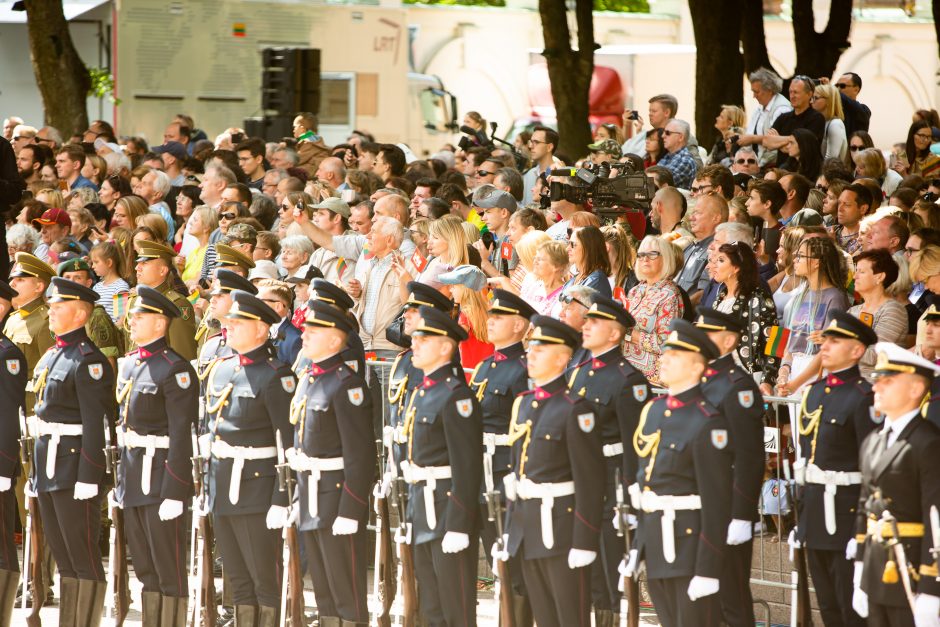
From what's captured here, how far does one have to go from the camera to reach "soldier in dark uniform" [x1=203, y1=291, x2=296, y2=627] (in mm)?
8812

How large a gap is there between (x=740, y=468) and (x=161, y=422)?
3174 mm

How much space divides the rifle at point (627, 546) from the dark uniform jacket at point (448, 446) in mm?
693

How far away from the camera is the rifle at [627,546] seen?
7.75 m

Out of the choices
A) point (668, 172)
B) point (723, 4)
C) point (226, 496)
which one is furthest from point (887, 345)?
point (723, 4)

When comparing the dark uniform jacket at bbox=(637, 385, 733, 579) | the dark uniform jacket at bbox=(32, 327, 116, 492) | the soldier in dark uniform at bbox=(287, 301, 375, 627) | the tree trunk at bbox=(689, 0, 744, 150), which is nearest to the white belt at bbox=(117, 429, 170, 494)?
the dark uniform jacket at bbox=(32, 327, 116, 492)

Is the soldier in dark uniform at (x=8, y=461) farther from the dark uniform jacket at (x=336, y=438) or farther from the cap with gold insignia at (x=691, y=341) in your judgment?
the cap with gold insignia at (x=691, y=341)

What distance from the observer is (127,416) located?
9.12m

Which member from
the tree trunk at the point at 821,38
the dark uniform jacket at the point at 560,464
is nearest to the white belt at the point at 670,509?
the dark uniform jacket at the point at 560,464

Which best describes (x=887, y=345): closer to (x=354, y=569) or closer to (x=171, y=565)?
(x=354, y=569)

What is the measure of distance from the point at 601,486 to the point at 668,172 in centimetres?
544

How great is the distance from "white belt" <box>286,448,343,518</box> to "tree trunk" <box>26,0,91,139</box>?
40.2ft

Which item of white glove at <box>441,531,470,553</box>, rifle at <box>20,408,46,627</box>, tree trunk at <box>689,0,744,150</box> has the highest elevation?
tree trunk at <box>689,0,744,150</box>

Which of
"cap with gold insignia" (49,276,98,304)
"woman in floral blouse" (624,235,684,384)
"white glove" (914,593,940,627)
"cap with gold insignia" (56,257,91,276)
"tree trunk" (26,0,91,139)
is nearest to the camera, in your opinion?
"white glove" (914,593,940,627)

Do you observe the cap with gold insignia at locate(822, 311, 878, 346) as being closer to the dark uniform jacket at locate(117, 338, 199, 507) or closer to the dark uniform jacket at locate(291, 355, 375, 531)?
the dark uniform jacket at locate(291, 355, 375, 531)
